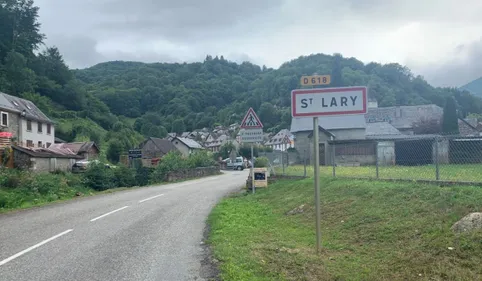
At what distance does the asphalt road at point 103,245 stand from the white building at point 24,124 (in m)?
32.6

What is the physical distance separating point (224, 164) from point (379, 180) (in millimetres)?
55402

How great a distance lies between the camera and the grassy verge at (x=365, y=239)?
5.60m

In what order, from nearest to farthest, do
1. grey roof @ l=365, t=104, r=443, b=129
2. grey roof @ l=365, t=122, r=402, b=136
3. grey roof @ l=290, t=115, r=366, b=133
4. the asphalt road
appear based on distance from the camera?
the asphalt road
grey roof @ l=290, t=115, r=366, b=133
grey roof @ l=365, t=122, r=402, b=136
grey roof @ l=365, t=104, r=443, b=129

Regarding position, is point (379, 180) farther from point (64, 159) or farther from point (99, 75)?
point (99, 75)

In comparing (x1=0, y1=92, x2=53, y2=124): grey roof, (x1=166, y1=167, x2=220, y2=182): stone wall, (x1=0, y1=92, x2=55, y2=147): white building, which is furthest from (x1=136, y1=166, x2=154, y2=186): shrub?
(x1=0, y1=92, x2=53, y2=124): grey roof

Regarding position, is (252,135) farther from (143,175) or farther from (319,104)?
(143,175)

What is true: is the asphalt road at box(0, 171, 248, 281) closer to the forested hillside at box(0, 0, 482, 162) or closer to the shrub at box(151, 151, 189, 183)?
the shrub at box(151, 151, 189, 183)

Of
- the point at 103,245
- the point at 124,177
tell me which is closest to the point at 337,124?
the point at 124,177

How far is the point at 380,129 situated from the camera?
2125 inches

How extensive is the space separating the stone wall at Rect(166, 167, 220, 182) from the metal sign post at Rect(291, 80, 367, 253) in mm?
29985


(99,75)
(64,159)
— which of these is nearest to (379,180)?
(64,159)

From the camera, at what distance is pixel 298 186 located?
51.0 ft

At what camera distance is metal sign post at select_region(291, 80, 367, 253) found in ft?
21.9

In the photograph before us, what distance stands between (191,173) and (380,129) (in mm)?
27158
